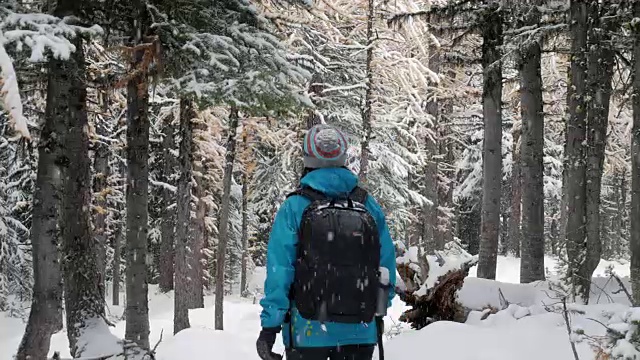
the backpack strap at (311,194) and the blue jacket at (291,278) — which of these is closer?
the blue jacket at (291,278)

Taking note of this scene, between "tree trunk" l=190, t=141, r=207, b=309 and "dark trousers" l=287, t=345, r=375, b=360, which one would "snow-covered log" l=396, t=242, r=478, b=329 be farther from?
"tree trunk" l=190, t=141, r=207, b=309

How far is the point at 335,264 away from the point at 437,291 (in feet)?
14.9

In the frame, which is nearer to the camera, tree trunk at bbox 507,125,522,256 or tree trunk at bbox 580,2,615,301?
tree trunk at bbox 580,2,615,301

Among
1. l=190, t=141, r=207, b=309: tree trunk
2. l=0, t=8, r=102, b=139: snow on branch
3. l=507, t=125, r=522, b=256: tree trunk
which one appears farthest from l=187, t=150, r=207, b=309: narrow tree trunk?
l=507, t=125, r=522, b=256: tree trunk

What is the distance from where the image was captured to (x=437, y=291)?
7562 mm

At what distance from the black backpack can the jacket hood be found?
110 millimetres

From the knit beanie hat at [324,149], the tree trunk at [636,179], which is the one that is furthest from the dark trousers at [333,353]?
the tree trunk at [636,179]

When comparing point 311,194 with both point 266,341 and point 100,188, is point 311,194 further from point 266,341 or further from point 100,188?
point 100,188

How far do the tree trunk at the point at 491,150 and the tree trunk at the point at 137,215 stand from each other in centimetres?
679

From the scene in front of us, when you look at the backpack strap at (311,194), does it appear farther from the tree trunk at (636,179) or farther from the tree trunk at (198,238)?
the tree trunk at (198,238)

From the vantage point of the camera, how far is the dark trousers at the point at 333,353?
137 inches

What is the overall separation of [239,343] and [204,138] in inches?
380

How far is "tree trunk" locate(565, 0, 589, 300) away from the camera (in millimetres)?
8500

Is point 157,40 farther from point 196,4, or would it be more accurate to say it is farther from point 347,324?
point 347,324
